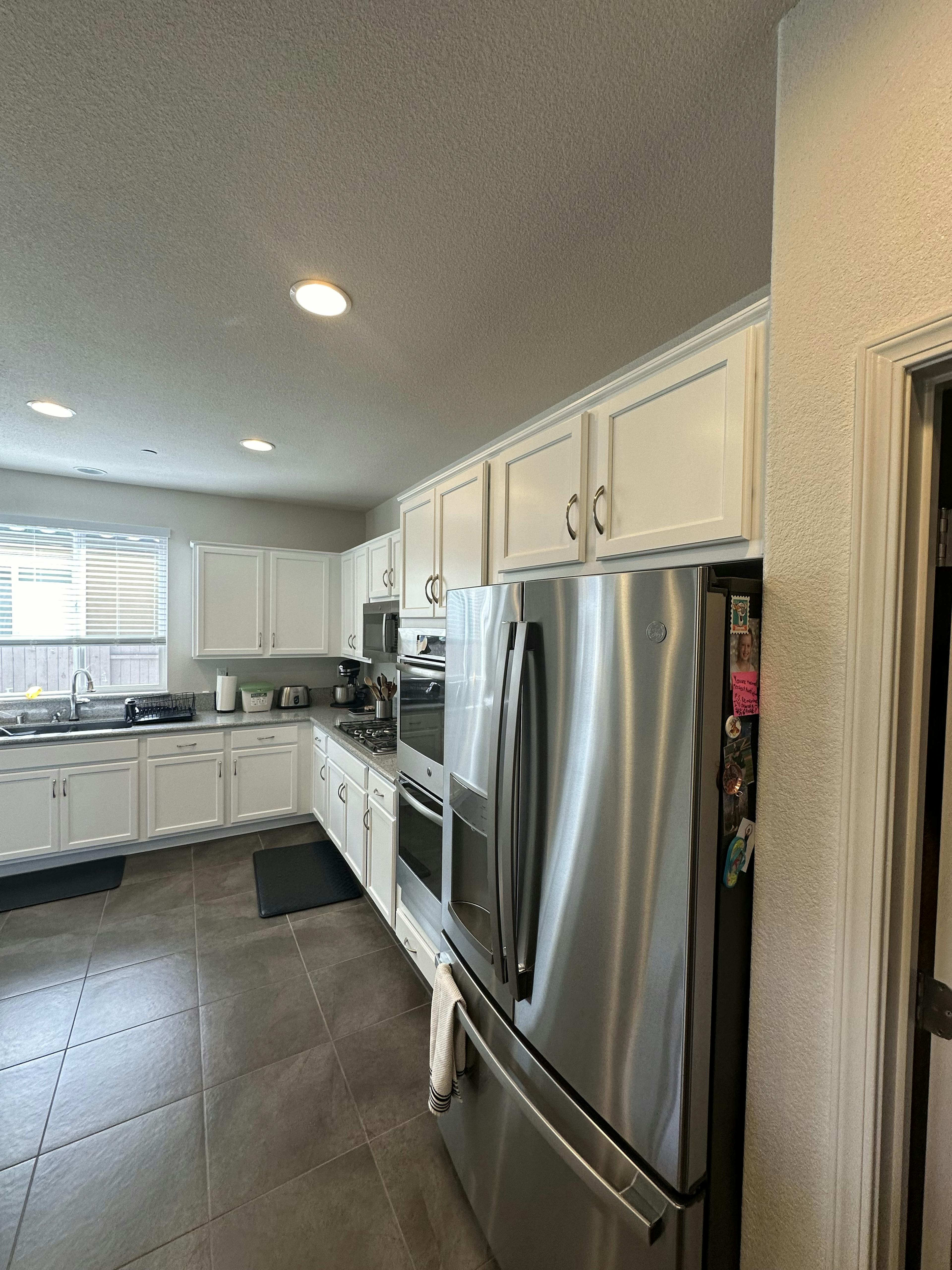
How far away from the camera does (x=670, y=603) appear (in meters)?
0.84

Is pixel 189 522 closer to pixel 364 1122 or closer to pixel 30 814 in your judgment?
pixel 30 814

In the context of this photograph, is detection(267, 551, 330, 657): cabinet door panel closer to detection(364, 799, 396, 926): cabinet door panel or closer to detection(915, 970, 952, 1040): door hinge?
detection(364, 799, 396, 926): cabinet door panel

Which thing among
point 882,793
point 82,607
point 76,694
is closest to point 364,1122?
point 882,793

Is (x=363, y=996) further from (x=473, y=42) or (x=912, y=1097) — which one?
(x=473, y=42)

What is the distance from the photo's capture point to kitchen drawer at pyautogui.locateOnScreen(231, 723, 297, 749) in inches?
147

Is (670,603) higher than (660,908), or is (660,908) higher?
(670,603)

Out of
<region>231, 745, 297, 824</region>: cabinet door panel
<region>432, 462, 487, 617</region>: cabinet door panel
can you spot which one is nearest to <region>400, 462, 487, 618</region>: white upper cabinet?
<region>432, 462, 487, 617</region>: cabinet door panel

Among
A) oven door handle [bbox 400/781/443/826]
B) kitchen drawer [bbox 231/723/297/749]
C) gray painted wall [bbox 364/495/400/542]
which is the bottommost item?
kitchen drawer [bbox 231/723/297/749]

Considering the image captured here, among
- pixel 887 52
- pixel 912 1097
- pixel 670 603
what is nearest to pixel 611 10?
pixel 887 52

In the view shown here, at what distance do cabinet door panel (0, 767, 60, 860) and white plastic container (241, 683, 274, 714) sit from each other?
124cm

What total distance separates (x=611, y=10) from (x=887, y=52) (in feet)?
1.41

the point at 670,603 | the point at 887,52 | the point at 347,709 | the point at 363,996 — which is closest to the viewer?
the point at 887,52

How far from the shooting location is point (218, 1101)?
1708 mm

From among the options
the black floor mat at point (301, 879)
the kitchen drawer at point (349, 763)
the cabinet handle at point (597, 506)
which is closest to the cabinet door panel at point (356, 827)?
the kitchen drawer at point (349, 763)
